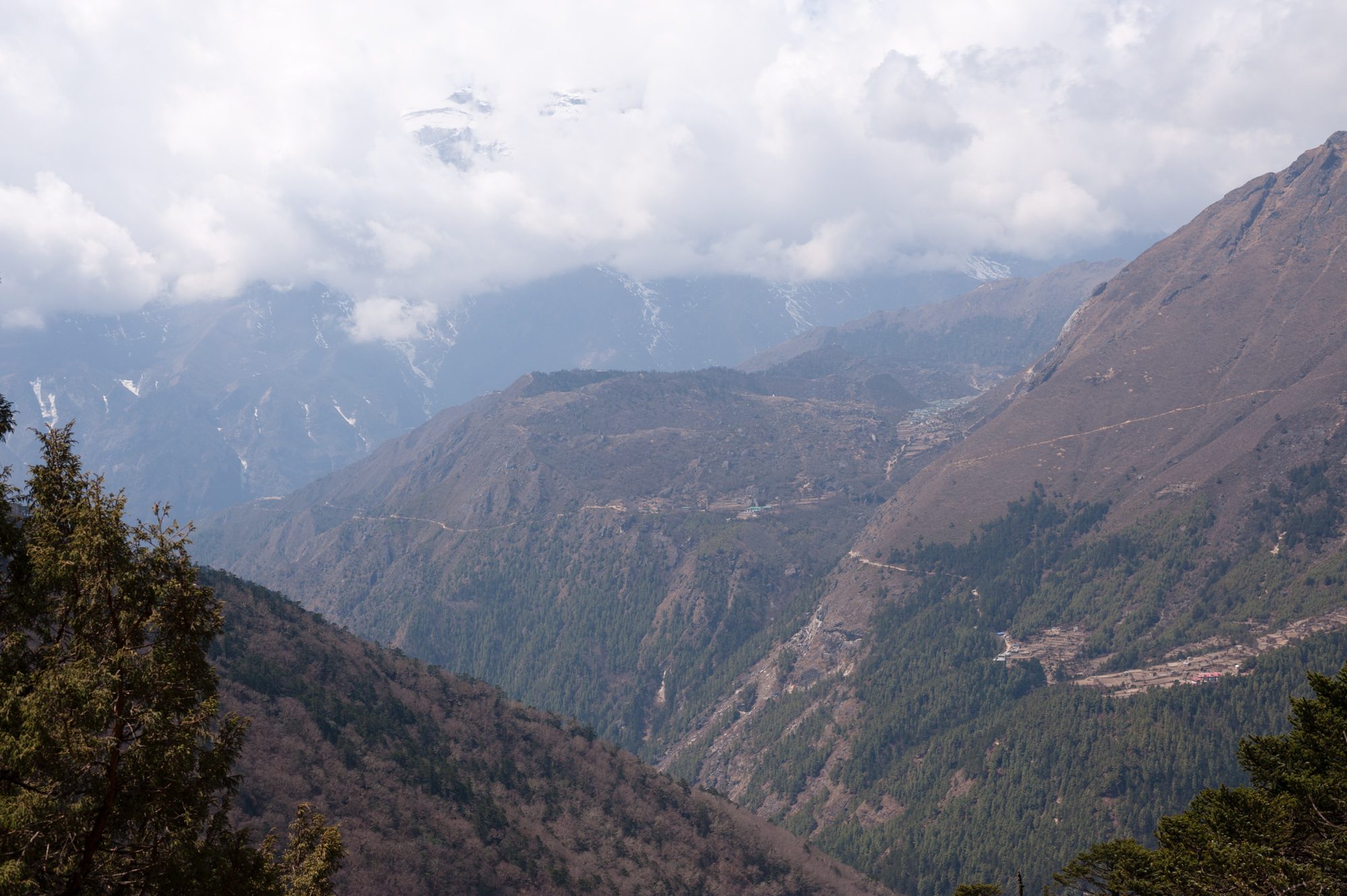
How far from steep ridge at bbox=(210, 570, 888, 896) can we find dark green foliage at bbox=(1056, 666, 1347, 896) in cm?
8938

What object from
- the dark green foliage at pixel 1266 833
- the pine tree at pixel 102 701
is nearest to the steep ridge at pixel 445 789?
the pine tree at pixel 102 701

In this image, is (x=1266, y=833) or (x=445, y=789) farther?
(x=445, y=789)

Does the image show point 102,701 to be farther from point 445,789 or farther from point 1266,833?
point 445,789

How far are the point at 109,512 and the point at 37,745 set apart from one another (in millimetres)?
5894

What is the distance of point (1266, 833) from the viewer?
44312mm

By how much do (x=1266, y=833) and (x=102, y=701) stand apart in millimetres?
50500

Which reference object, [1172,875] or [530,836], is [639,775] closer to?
[530,836]

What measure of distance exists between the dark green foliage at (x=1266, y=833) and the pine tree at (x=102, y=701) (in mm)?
40633

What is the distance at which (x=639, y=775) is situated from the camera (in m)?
195

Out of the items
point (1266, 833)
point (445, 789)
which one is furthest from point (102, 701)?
point (445, 789)

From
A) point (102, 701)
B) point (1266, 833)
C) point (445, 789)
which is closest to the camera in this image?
point (102, 701)

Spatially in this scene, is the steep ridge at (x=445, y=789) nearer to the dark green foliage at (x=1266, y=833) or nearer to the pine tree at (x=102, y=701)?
the pine tree at (x=102, y=701)

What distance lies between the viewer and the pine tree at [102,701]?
72.2 feet

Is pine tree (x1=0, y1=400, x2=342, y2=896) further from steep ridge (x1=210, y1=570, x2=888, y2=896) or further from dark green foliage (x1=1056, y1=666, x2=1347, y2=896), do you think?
steep ridge (x1=210, y1=570, x2=888, y2=896)
